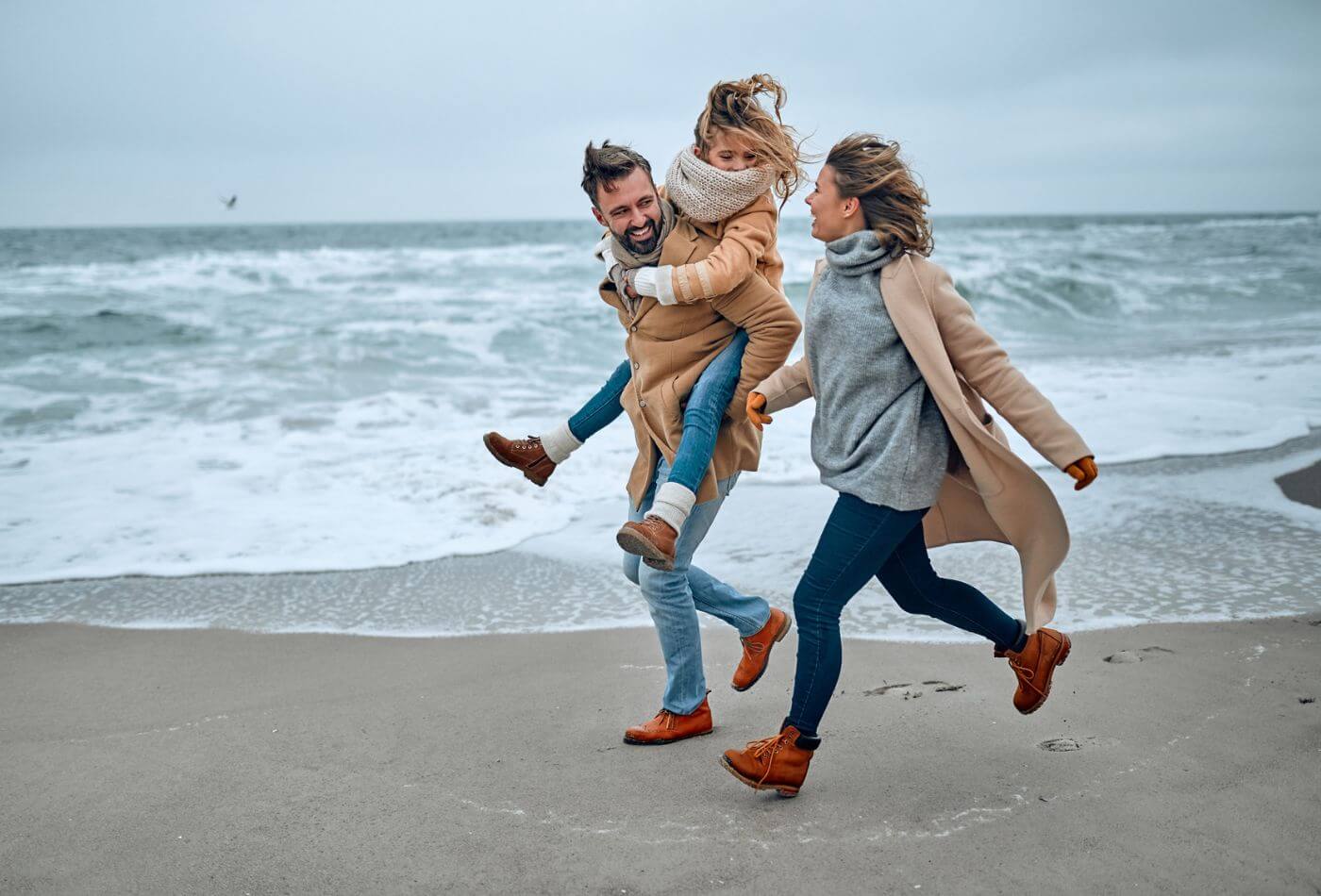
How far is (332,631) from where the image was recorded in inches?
176

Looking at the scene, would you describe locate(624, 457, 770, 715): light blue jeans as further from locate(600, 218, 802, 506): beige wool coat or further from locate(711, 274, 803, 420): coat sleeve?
locate(711, 274, 803, 420): coat sleeve

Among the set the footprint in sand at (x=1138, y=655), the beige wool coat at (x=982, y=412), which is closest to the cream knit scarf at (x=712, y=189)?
the beige wool coat at (x=982, y=412)

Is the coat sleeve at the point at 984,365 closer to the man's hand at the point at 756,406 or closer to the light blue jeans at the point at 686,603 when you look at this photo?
the man's hand at the point at 756,406

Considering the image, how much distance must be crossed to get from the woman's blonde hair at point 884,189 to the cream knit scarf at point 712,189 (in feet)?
0.99

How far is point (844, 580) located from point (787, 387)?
53 centimetres

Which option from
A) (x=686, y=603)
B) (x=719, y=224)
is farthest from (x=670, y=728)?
(x=719, y=224)

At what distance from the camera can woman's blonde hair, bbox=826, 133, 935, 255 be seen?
2.64 m

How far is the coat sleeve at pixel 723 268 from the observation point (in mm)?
2848

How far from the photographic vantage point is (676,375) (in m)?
3.09

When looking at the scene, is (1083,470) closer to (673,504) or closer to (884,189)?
A: (884,189)

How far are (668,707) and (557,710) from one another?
0.45 meters

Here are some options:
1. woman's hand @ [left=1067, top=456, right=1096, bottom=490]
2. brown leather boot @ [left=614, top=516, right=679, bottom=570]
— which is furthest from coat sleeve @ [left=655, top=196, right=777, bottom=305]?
woman's hand @ [left=1067, top=456, right=1096, bottom=490]

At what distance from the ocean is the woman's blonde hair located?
1984 millimetres

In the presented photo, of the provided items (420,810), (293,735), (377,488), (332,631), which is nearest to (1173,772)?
(420,810)
